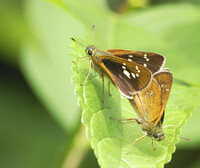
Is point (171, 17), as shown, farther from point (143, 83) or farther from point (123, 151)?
point (123, 151)

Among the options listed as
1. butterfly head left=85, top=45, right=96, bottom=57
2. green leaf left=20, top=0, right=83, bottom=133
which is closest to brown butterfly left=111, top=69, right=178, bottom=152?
butterfly head left=85, top=45, right=96, bottom=57

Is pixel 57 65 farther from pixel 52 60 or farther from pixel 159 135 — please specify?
pixel 159 135

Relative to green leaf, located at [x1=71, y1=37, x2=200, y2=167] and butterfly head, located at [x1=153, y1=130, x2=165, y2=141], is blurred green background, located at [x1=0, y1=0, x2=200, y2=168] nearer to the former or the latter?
green leaf, located at [x1=71, y1=37, x2=200, y2=167]

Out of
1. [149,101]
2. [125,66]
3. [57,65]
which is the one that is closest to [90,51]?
[125,66]

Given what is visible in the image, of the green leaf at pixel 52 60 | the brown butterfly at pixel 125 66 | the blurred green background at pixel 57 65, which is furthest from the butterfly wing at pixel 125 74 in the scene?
Answer: the green leaf at pixel 52 60

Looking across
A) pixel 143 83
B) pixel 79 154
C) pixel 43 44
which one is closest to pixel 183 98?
pixel 143 83

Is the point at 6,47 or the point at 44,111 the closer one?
the point at 6,47
